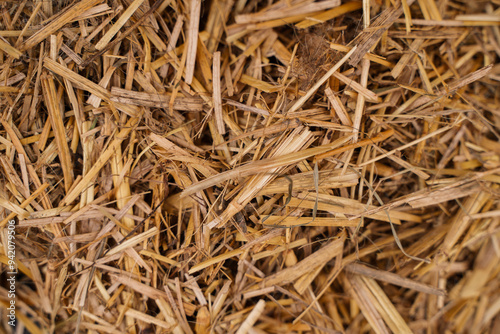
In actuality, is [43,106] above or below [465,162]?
above

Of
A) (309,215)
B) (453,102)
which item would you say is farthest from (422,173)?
(309,215)

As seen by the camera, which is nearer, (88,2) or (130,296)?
(88,2)

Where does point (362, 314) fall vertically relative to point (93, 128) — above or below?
below

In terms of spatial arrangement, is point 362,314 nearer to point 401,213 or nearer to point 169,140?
point 401,213

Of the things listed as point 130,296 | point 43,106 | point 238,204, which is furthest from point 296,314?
point 43,106

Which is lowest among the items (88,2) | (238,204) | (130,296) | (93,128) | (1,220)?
(130,296)

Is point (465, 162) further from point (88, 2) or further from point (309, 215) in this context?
point (88, 2)
